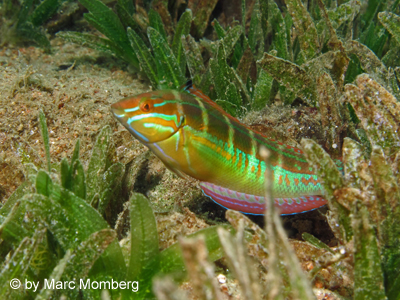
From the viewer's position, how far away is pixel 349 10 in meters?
4.34

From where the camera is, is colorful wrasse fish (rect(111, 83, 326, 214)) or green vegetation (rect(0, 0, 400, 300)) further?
colorful wrasse fish (rect(111, 83, 326, 214))

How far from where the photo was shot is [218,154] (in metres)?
2.41

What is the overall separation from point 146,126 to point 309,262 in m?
1.73

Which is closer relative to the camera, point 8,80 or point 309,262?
point 309,262

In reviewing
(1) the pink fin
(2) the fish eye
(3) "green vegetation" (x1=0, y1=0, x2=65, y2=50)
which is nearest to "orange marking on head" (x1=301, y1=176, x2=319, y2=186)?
(1) the pink fin

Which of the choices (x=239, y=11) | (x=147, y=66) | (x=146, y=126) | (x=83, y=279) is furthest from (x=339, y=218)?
(x=239, y=11)

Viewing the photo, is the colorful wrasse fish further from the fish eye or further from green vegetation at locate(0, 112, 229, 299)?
green vegetation at locate(0, 112, 229, 299)

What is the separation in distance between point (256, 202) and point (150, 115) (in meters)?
1.12

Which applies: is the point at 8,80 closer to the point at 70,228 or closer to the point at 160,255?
the point at 70,228

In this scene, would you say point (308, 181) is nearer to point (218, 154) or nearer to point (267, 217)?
point (218, 154)

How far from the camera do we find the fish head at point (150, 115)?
2.25 metres

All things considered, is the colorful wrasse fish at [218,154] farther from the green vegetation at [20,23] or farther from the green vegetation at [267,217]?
the green vegetation at [20,23]

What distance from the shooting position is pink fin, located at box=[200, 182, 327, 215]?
233cm

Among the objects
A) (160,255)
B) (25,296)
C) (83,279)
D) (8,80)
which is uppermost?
(8,80)
